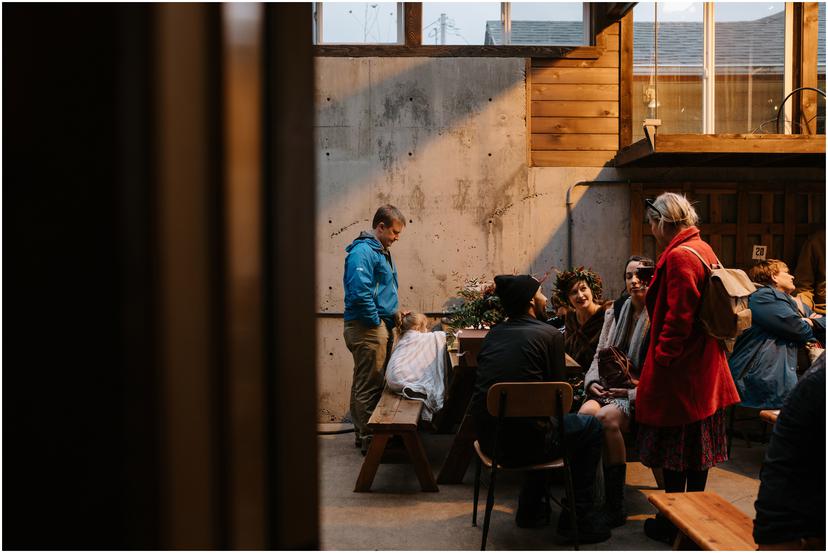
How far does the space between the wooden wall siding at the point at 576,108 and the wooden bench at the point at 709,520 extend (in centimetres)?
458

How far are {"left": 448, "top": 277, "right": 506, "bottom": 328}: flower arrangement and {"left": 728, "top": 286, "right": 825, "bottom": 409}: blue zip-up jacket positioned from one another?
1900 mm

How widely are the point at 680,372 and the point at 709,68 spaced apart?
186 inches

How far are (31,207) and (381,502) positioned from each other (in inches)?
182

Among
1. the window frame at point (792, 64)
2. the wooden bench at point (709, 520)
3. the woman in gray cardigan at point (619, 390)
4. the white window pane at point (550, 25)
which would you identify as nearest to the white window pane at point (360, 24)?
the white window pane at point (550, 25)

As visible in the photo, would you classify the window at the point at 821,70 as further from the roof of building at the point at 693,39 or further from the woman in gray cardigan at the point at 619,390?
the woman in gray cardigan at the point at 619,390

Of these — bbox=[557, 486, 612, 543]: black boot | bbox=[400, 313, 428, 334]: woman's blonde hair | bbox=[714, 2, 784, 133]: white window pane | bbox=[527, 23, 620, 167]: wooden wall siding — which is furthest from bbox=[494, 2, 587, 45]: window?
bbox=[557, 486, 612, 543]: black boot

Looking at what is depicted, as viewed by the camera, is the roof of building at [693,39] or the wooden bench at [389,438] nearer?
the wooden bench at [389,438]

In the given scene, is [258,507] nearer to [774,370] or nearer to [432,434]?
[774,370]

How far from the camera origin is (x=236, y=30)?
507 millimetres

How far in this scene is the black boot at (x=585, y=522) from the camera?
4020 mm

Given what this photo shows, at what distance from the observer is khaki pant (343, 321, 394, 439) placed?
604 centimetres

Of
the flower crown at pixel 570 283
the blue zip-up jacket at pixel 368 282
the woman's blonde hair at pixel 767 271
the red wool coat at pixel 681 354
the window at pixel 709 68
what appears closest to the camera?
the red wool coat at pixel 681 354

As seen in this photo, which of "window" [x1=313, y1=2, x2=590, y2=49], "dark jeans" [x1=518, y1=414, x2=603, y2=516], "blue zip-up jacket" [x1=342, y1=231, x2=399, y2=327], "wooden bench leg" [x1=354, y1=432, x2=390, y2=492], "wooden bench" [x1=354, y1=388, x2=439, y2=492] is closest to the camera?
"dark jeans" [x1=518, y1=414, x2=603, y2=516]

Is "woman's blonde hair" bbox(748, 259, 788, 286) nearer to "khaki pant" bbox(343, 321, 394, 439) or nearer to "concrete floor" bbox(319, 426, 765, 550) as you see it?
"concrete floor" bbox(319, 426, 765, 550)
